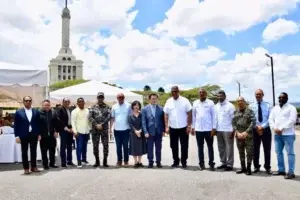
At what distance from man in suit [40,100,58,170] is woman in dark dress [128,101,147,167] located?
186 cm

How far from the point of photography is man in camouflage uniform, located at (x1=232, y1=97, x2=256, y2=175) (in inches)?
323

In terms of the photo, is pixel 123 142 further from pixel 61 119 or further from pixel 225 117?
pixel 225 117

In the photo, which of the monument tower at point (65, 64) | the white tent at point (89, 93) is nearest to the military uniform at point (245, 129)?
the white tent at point (89, 93)

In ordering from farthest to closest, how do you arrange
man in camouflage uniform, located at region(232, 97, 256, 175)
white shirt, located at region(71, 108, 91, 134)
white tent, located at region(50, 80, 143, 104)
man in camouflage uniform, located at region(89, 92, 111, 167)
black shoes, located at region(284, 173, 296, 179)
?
white tent, located at region(50, 80, 143, 104)
white shirt, located at region(71, 108, 91, 134)
man in camouflage uniform, located at region(89, 92, 111, 167)
man in camouflage uniform, located at region(232, 97, 256, 175)
black shoes, located at region(284, 173, 296, 179)

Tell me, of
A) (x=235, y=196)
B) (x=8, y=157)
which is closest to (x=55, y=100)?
(x=8, y=157)

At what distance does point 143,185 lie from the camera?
278 inches

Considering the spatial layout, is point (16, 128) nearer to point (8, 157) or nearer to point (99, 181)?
point (8, 157)

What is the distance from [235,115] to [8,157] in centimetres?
561

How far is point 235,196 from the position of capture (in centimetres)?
630

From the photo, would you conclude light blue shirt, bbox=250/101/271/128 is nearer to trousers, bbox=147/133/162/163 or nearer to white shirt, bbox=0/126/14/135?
trousers, bbox=147/133/162/163

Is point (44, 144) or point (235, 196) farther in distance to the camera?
point (44, 144)

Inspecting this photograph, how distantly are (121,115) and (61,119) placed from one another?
1484mm

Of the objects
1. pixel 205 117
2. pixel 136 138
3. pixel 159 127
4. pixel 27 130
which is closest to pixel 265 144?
pixel 205 117

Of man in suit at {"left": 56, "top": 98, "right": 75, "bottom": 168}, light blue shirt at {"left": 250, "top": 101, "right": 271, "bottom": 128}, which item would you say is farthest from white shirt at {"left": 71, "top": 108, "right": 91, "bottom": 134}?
light blue shirt at {"left": 250, "top": 101, "right": 271, "bottom": 128}
